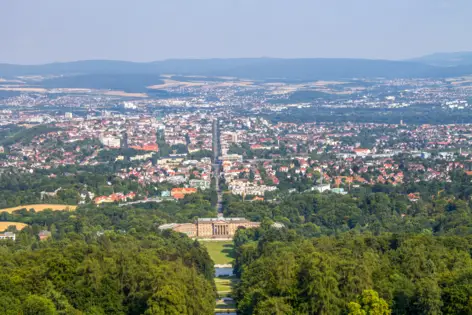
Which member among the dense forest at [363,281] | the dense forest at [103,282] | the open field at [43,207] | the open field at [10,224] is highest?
the dense forest at [363,281]

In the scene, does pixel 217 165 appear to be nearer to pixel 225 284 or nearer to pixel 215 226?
pixel 215 226

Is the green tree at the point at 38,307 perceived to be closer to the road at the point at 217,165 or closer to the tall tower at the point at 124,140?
the road at the point at 217,165

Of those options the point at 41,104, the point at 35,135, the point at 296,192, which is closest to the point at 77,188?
the point at 296,192

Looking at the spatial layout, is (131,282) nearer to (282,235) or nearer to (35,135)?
(282,235)

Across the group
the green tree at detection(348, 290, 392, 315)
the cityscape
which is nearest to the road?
the cityscape

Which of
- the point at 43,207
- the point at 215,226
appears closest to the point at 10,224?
the point at 43,207

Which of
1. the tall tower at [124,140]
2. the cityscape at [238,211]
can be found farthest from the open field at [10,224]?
the tall tower at [124,140]
